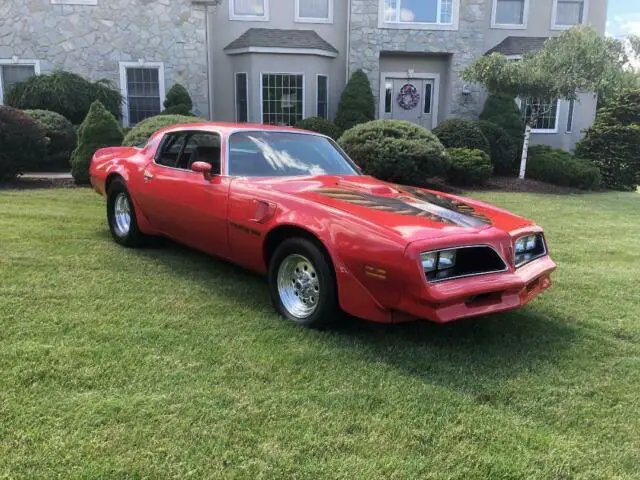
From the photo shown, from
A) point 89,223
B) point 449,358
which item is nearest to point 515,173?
point 89,223

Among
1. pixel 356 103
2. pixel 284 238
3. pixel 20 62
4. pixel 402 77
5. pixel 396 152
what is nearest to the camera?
pixel 284 238

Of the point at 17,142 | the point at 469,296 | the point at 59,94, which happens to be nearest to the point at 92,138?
the point at 17,142

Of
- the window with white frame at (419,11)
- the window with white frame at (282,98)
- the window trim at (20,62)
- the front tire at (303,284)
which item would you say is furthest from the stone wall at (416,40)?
the front tire at (303,284)

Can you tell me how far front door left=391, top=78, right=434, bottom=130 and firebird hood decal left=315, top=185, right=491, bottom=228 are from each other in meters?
14.9

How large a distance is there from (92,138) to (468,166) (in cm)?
815

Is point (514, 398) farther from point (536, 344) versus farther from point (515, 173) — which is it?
point (515, 173)

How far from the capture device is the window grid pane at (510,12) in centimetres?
1833

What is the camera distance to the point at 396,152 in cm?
1078

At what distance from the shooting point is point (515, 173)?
15.5 meters

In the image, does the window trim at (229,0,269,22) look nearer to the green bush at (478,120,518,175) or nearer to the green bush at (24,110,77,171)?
the green bush at (24,110,77,171)

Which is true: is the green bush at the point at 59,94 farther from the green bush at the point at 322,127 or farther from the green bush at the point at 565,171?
the green bush at the point at 565,171

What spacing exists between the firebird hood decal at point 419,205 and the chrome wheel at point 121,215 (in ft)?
9.14

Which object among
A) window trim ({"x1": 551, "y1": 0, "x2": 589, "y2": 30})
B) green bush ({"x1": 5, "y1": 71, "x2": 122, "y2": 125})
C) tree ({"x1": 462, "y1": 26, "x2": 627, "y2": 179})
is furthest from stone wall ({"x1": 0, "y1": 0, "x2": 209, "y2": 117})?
window trim ({"x1": 551, "y1": 0, "x2": 589, "y2": 30})

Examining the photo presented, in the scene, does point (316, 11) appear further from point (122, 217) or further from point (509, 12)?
point (122, 217)
